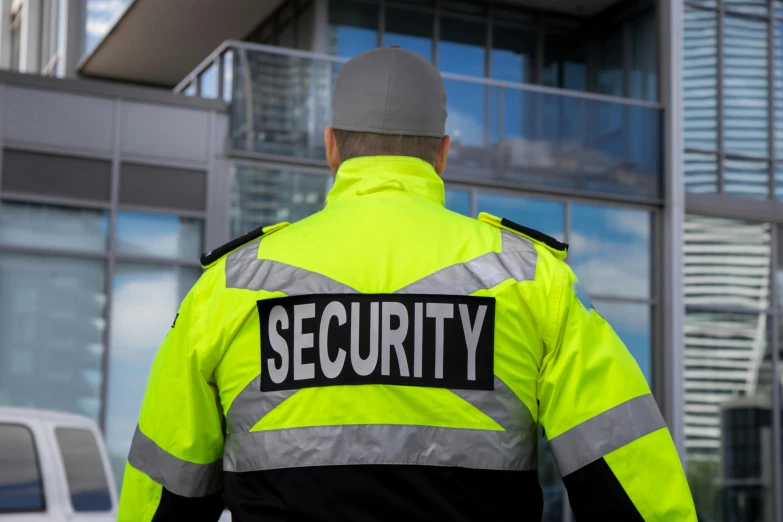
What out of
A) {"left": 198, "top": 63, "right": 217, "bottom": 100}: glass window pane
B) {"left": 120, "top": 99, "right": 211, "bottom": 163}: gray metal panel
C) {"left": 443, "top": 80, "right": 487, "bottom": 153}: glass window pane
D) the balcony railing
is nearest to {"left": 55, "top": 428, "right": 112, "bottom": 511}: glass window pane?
{"left": 120, "top": 99, "right": 211, "bottom": 163}: gray metal panel

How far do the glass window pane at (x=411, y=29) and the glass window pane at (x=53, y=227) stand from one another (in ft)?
15.0

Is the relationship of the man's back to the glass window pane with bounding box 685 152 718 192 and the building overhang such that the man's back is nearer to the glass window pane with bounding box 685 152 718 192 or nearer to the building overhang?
the glass window pane with bounding box 685 152 718 192

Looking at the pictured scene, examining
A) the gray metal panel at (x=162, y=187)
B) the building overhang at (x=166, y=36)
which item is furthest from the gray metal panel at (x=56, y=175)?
the building overhang at (x=166, y=36)

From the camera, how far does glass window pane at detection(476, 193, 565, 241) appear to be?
1355cm

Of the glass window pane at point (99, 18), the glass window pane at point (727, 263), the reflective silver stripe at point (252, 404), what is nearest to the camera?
the reflective silver stripe at point (252, 404)

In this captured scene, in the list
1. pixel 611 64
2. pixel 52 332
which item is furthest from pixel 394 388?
pixel 611 64

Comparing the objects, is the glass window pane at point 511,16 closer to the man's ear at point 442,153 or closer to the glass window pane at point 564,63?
the glass window pane at point 564,63

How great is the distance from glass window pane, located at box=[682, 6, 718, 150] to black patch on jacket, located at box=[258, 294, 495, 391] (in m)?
13.5

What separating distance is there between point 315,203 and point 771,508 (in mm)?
6756

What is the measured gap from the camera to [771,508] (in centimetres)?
1459

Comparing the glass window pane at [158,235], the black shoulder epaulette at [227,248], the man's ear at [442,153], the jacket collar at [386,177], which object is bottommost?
the black shoulder epaulette at [227,248]

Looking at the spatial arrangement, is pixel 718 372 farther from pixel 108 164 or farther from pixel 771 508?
pixel 108 164

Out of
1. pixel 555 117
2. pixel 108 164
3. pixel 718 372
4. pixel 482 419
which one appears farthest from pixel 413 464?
pixel 718 372

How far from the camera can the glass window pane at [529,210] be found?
1355 centimetres
